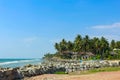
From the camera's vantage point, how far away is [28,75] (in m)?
31.2

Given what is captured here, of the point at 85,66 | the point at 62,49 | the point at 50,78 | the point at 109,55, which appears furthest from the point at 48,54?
the point at 50,78

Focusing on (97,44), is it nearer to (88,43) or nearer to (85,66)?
(88,43)

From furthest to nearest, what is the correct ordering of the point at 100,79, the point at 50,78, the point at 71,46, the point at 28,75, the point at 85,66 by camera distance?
the point at 71,46 < the point at 85,66 < the point at 28,75 < the point at 50,78 < the point at 100,79

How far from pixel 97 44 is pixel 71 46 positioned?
14.9m

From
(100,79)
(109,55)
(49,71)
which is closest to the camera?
(100,79)

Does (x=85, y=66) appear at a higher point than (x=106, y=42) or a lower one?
lower

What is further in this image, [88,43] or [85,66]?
[88,43]

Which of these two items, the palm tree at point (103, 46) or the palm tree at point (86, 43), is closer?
the palm tree at point (86, 43)

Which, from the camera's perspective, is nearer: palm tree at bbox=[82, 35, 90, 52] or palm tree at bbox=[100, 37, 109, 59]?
palm tree at bbox=[82, 35, 90, 52]

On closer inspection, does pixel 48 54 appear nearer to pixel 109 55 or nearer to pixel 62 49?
pixel 62 49

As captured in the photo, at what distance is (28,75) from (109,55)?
2556 inches

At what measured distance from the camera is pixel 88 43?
106 metres

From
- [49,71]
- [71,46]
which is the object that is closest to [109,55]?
[71,46]

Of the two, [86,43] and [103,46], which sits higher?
[86,43]
